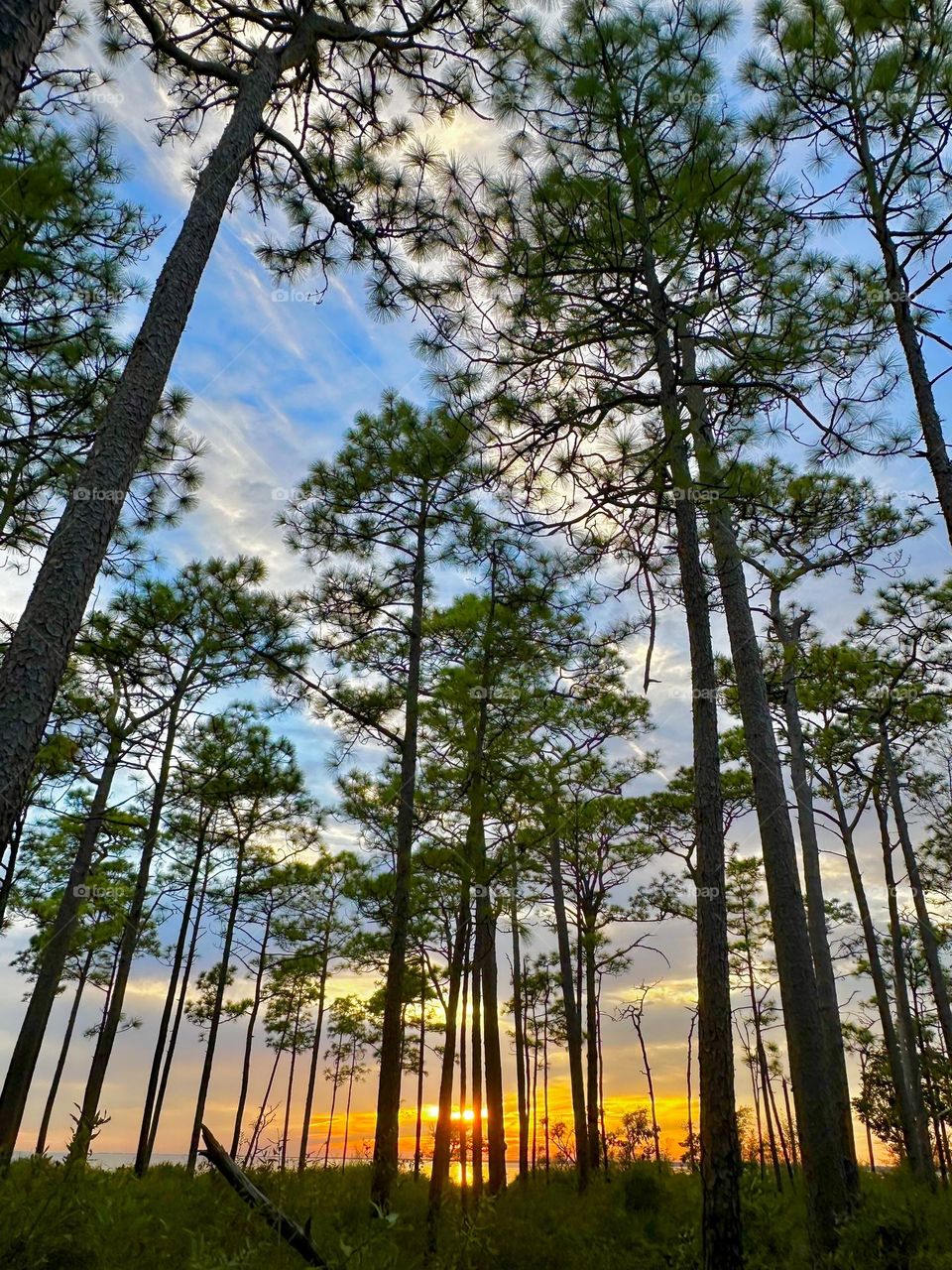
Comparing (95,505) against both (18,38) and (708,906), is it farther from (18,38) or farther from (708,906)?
(708,906)

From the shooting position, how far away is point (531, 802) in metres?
9.33

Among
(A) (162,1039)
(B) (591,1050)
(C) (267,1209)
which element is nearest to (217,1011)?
(A) (162,1039)

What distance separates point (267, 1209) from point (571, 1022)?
10.8 metres

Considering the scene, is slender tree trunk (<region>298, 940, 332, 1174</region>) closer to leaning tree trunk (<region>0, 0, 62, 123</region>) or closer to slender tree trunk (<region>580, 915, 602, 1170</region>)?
slender tree trunk (<region>580, 915, 602, 1170</region>)

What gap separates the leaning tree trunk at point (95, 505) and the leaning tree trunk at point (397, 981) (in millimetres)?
5366

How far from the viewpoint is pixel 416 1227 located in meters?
8.39

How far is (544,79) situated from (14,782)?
Result: 6164mm

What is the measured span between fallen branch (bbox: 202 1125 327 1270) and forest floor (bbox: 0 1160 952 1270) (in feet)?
0.24

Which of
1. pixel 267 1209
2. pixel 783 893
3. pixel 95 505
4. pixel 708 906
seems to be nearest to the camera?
pixel 95 505

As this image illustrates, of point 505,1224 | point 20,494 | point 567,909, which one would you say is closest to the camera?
point 20,494

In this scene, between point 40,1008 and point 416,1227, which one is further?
point 40,1008

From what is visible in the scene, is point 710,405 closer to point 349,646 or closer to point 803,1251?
point 349,646

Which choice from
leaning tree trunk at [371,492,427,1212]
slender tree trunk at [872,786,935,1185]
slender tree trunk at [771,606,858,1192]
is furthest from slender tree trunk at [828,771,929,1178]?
leaning tree trunk at [371,492,427,1212]

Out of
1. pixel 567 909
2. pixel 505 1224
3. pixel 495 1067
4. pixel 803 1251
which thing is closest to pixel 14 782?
pixel 803 1251
